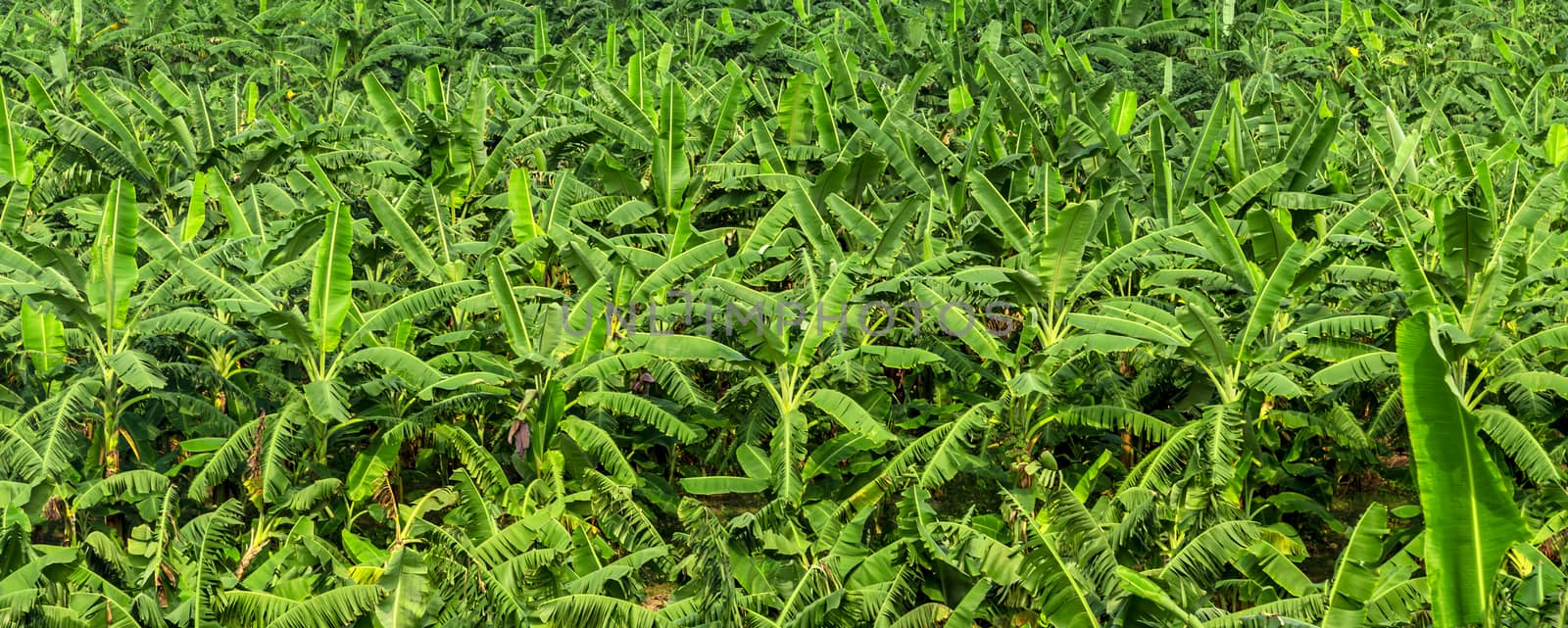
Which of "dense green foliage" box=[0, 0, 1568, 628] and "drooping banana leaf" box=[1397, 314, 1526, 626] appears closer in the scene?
"drooping banana leaf" box=[1397, 314, 1526, 626]

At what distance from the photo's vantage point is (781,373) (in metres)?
8.12

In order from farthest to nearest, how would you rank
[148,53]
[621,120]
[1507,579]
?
1. [148,53]
2. [621,120]
3. [1507,579]

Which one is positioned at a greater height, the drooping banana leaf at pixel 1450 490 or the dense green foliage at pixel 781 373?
the drooping banana leaf at pixel 1450 490

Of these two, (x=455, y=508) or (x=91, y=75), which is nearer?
(x=455, y=508)

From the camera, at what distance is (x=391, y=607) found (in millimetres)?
6379

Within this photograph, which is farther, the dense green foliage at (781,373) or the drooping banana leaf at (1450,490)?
the dense green foliage at (781,373)

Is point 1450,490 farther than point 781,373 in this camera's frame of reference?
No

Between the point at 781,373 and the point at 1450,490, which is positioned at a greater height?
the point at 1450,490

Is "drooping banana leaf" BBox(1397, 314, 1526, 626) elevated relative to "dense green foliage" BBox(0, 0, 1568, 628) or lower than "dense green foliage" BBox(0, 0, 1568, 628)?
elevated

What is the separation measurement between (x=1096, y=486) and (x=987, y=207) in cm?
175

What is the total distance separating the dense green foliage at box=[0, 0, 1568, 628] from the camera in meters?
6.57

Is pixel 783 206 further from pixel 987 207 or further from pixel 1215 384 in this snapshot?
pixel 1215 384

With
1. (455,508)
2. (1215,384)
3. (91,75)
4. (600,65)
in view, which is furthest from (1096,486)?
(91,75)

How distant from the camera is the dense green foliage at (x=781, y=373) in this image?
657 cm
